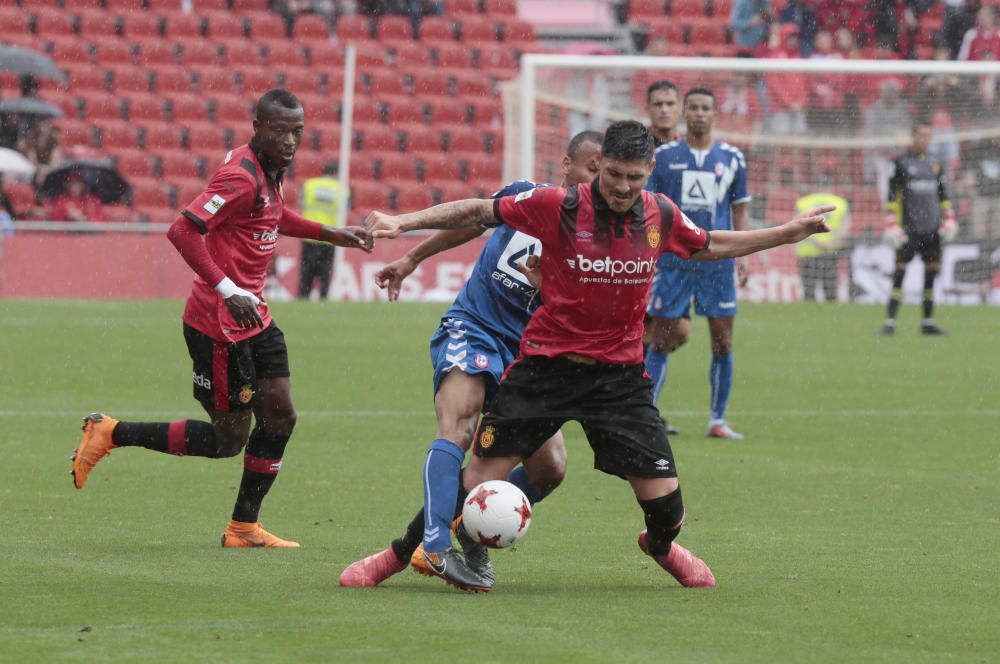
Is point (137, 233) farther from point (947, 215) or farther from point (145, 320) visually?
point (947, 215)

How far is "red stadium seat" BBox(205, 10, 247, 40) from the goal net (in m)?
7.52

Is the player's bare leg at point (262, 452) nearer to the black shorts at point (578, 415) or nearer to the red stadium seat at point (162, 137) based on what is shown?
the black shorts at point (578, 415)

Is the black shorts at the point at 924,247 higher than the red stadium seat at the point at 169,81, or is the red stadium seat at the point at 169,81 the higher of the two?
the red stadium seat at the point at 169,81

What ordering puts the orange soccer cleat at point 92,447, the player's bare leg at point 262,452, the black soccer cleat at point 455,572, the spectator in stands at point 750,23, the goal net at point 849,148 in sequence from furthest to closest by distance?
the spectator in stands at point 750,23
the goal net at point 849,148
the orange soccer cleat at point 92,447
the player's bare leg at point 262,452
the black soccer cleat at point 455,572

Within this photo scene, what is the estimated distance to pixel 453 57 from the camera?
94.7 ft

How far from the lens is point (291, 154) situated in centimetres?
737

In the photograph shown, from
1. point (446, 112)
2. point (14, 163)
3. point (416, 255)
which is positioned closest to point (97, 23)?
point (14, 163)

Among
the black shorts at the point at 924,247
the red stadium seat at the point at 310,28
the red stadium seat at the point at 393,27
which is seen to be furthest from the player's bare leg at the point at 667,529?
the red stadium seat at the point at 393,27

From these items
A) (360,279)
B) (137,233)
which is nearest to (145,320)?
(137,233)

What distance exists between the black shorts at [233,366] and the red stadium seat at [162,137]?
1953 cm

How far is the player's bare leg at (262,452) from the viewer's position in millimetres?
7344

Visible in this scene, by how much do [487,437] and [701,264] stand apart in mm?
5208

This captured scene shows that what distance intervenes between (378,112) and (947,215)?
453 inches

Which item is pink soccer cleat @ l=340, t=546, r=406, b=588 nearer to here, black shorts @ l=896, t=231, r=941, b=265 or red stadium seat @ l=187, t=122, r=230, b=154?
black shorts @ l=896, t=231, r=941, b=265
